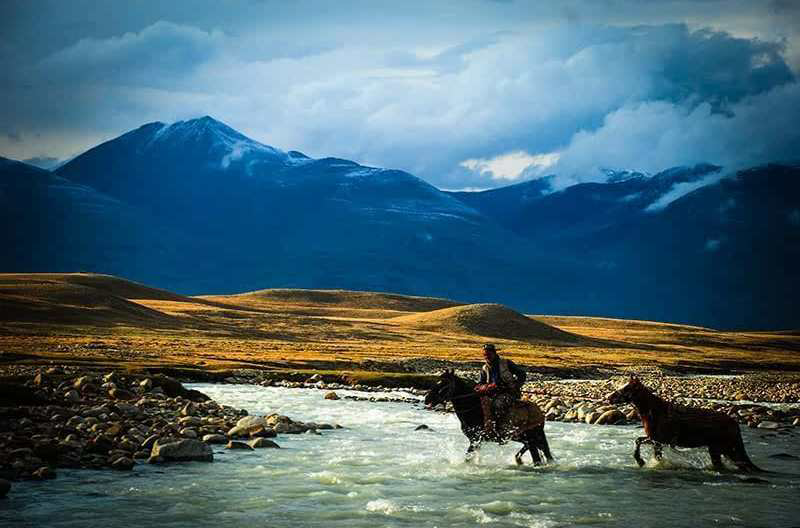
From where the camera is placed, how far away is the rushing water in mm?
19688

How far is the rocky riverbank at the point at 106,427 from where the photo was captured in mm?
24750

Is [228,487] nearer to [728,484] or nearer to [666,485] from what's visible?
[666,485]

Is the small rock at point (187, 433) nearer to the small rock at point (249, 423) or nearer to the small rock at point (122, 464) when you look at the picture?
the small rock at point (249, 423)

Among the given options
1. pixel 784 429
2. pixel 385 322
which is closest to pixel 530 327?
pixel 385 322

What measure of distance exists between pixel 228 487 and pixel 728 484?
14336mm

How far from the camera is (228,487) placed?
22.9 meters

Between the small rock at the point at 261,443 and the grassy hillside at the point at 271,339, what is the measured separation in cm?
3950

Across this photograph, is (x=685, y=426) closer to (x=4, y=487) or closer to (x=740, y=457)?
(x=740, y=457)

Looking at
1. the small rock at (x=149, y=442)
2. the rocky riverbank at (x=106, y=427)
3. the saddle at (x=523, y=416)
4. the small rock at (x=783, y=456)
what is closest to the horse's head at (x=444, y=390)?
the saddle at (x=523, y=416)

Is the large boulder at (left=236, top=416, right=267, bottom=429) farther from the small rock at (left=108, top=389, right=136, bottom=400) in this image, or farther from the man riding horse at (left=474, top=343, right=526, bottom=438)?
the man riding horse at (left=474, top=343, right=526, bottom=438)

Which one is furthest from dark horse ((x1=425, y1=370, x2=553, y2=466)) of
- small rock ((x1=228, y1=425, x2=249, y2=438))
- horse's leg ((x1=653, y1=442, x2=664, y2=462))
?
small rock ((x1=228, y1=425, x2=249, y2=438))

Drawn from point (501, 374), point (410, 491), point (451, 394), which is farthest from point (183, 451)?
point (501, 374)

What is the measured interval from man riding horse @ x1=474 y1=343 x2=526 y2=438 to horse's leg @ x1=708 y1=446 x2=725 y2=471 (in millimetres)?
6047

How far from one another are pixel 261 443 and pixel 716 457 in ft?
50.5
